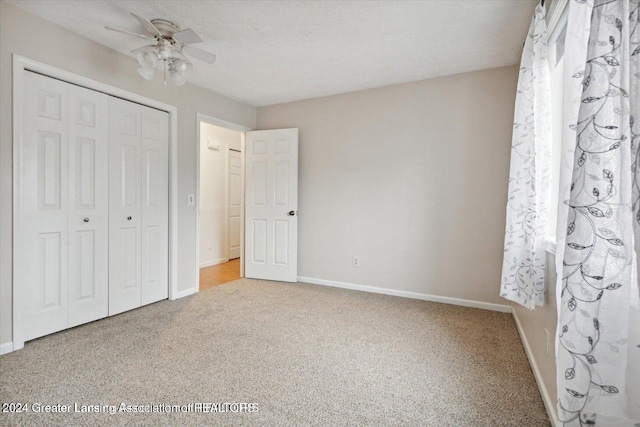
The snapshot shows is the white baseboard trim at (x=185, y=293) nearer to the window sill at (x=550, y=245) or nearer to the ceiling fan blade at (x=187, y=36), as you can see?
the ceiling fan blade at (x=187, y=36)

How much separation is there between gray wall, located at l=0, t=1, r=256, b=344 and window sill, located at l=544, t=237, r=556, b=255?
3307mm

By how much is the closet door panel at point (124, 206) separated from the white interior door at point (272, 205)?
59.1 inches

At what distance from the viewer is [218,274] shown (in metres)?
4.68

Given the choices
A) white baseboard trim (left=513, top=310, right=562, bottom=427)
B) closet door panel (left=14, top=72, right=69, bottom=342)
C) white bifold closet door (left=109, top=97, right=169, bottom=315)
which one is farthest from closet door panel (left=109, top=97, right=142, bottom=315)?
white baseboard trim (left=513, top=310, right=562, bottom=427)

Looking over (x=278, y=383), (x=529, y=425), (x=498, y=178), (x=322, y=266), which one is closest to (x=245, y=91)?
(x=322, y=266)

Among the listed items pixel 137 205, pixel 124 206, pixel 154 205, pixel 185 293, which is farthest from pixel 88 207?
pixel 185 293

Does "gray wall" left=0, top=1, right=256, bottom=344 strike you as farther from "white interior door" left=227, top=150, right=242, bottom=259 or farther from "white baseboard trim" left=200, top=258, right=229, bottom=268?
"white interior door" left=227, top=150, right=242, bottom=259

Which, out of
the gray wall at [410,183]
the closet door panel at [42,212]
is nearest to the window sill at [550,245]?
the gray wall at [410,183]

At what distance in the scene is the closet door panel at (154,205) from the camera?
A: 313 cm

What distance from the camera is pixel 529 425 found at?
1527 mm

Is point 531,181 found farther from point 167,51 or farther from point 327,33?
point 167,51

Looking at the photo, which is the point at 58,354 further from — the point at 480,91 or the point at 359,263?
the point at 480,91

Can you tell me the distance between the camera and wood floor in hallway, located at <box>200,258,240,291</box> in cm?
414

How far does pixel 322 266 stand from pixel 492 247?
1.98 meters
